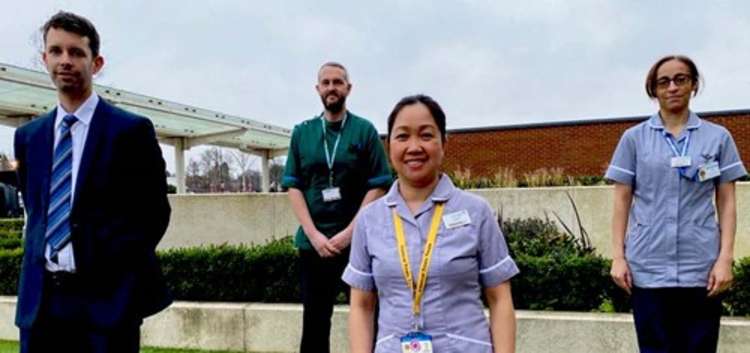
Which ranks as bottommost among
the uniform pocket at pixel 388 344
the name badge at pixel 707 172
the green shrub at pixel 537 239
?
the uniform pocket at pixel 388 344

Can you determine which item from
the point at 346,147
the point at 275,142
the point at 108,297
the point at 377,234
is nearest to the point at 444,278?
the point at 377,234

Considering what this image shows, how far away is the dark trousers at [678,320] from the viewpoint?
2.91 metres

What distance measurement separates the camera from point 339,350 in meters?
4.99

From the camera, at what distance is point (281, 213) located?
7629mm

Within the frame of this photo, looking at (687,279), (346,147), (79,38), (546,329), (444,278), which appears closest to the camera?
(444,278)

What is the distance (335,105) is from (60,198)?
1821mm

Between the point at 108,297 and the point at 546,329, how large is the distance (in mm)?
3195

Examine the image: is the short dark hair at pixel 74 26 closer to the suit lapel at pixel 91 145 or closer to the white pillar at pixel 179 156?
the suit lapel at pixel 91 145

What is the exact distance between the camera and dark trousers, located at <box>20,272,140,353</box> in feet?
7.20

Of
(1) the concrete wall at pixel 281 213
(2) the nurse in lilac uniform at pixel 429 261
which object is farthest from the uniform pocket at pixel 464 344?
(1) the concrete wall at pixel 281 213

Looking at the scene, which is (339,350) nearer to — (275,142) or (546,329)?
(546,329)

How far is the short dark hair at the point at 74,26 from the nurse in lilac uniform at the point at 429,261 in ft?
3.55

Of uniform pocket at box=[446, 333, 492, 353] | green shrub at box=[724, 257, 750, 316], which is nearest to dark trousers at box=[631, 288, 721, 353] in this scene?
uniform pocket at box=[446, 333, 492, 353]

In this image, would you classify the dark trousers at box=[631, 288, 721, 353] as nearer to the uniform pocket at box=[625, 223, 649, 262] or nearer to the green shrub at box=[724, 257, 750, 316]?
the uniform pocket at box=[625, 223, 649, 262]
